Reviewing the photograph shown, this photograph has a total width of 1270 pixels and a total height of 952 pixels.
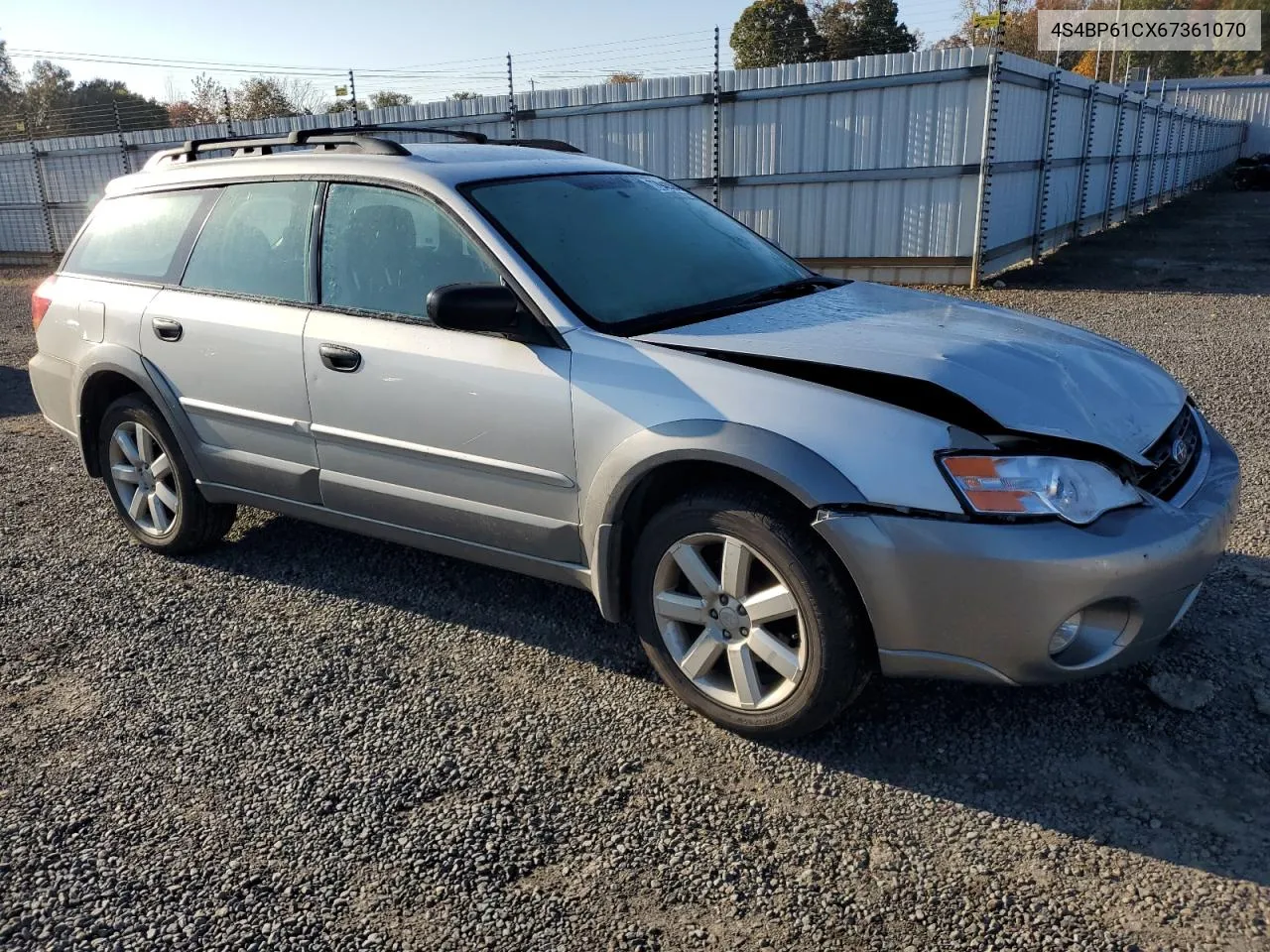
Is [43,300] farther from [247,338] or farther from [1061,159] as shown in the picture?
[1061,159]

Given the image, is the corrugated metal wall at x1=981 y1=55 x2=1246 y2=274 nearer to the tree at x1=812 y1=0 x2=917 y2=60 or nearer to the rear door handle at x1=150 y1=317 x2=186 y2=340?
the rear door handle at x1=150 y1=317 x2=186 y2=340

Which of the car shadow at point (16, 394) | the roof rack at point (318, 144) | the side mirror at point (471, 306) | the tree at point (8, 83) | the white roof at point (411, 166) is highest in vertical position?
the tree at point (8, 83)

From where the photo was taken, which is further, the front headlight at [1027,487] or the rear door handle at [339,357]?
the rear door handle at [339,357]

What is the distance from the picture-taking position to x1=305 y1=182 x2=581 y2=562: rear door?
128 inches

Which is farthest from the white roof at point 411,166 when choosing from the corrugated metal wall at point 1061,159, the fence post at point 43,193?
the fence post at point 43,193

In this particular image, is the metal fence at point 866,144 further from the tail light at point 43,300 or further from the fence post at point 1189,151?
the fence post at point 1189,151

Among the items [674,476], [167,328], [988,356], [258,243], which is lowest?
[674,476]

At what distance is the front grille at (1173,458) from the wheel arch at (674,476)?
3.06ft

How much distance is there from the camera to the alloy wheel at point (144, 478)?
4.61 m

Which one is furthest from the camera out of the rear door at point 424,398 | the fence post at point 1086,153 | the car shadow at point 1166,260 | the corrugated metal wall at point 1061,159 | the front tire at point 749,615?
the fence post at point 1086,153

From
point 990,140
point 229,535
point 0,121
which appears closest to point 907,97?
point 990,140

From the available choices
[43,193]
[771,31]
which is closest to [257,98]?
[43,193]

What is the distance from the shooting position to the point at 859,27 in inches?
1812

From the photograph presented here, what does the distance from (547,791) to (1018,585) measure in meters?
1.42
